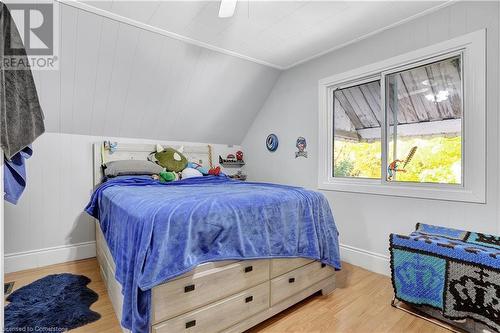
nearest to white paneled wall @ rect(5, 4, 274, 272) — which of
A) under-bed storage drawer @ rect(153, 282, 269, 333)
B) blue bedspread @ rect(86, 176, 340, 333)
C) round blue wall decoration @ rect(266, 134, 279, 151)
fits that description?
round blue wall decoration @ rect(266, 134, 279, 151)

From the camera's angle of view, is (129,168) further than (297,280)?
Yes

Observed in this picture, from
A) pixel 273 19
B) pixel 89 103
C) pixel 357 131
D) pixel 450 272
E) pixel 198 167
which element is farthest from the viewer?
pixel 198 167

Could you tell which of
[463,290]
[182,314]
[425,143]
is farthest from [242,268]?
[425,143]

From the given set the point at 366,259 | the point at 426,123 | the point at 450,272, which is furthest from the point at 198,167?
the point at 450,272

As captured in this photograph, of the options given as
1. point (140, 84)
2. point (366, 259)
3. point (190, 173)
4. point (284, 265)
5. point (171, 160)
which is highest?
point (140, 84)

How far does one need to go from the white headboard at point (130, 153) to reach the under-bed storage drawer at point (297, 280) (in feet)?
7.73

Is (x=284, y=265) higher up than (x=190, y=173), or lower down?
lower down

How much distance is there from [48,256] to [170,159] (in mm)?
1642

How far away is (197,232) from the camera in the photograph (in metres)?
1.44

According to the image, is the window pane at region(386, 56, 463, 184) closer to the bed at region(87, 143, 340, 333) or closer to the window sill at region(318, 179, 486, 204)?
the window sill at region(318, 179, 486, 204)

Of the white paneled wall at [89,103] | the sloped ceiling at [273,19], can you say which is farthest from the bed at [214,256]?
the sloped ceiling at [273,19]

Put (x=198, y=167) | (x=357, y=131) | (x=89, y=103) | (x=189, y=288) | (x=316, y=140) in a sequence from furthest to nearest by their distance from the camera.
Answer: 1. (x=198, y=167)
2. (x=316, y=140)
3. (x=357, y=131)
4. (x=89, y=103)
5. (x=189, y=288)

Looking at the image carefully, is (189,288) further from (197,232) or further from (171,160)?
(171,160)

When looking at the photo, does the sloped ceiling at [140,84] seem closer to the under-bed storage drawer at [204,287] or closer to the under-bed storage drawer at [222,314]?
the under-bed storage drawer at [204,287]
